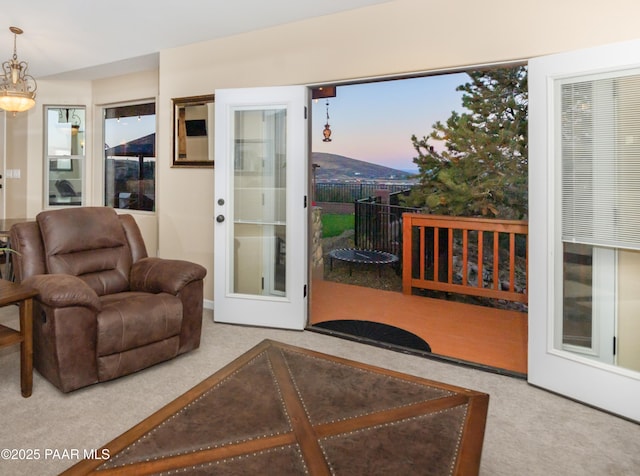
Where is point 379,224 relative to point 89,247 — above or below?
above

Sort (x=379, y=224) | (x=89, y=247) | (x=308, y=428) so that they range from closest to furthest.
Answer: (x=308, y=428) < (x=89, y=247) < (x=379, y=224)

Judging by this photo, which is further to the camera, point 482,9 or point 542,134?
point 482,9

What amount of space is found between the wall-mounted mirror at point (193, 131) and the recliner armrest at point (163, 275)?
1293 mm

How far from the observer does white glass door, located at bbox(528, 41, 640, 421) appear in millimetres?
2203

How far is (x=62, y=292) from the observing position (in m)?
2.27

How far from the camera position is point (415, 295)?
191 inches

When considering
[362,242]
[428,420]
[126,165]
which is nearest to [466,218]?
[362,242]

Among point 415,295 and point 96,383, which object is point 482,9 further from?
point 96,383

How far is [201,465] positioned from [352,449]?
44 centimetres

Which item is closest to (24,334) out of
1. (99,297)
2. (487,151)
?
(99,297)

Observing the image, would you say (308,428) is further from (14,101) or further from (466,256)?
(14,101)

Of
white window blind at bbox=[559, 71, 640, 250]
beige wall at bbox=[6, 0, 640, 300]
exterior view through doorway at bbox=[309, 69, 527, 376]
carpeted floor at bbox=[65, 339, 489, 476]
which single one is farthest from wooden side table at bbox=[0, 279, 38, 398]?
white window blind at bbox=[559, 71, 640, 250]

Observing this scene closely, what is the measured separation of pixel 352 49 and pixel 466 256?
2525 millimetres

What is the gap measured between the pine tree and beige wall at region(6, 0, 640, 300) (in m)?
2.09
